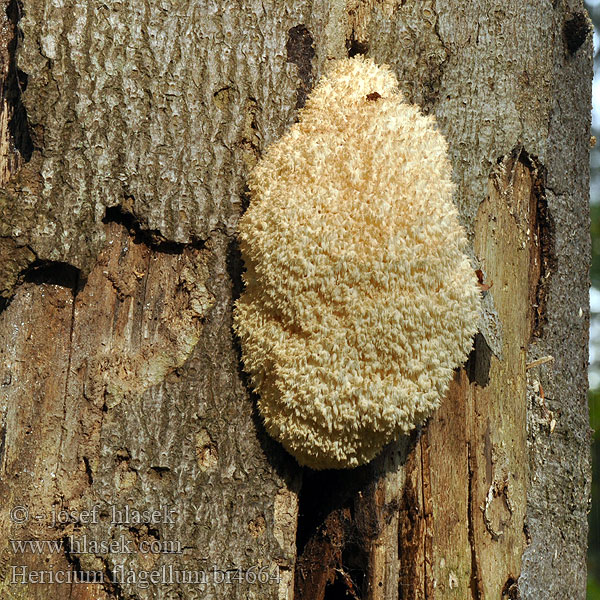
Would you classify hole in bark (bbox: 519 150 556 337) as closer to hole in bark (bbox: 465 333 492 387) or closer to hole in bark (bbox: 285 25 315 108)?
hole in bark (bbox: 465 333 492 387)

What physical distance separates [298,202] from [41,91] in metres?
1.03

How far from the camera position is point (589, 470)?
3.26m

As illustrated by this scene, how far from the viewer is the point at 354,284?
214 centimetres

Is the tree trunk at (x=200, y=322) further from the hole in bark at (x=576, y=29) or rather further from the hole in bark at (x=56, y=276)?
the hole in bark at (x=576, y=29)

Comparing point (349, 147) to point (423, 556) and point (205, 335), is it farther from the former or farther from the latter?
point (423, 556)

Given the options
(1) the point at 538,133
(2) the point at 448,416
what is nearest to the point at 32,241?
(2) the point at 448,416

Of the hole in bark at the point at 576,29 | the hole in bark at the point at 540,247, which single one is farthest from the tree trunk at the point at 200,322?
the hole in bark at the point at 576,29

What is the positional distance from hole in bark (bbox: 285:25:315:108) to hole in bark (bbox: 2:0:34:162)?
1.03 metres

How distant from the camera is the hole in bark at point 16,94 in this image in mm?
2279

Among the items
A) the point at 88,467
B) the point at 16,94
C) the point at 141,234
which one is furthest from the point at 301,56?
the point at 88,467

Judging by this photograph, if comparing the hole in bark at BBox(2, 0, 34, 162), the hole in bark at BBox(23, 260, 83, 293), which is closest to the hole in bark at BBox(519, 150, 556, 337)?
the hole in bark at BBox(23, 260, 83, 293)

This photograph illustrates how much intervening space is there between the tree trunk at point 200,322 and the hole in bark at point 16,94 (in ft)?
0.03

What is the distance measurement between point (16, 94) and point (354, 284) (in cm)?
158

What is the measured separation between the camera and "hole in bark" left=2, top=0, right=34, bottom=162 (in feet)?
7.48
